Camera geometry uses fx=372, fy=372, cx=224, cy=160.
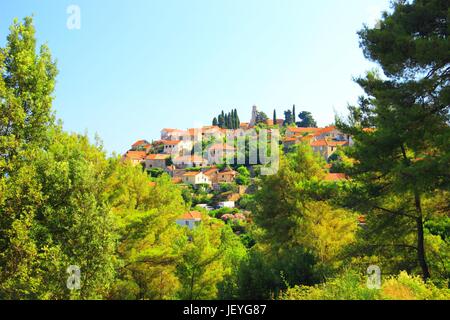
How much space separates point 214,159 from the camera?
110 metres

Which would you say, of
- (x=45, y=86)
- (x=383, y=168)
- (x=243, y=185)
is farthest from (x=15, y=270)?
(x=243, y=185)

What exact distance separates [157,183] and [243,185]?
6221 cm

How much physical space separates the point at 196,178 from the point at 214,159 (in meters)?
19.1

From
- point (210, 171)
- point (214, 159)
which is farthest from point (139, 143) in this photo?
point (210, 171)

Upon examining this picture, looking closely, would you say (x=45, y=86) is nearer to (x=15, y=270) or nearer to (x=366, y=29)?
(x=15, y=270)

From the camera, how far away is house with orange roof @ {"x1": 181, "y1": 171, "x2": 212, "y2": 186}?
303ft

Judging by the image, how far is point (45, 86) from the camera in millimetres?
9586

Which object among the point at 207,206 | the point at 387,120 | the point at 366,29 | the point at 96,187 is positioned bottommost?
the point at 207,206

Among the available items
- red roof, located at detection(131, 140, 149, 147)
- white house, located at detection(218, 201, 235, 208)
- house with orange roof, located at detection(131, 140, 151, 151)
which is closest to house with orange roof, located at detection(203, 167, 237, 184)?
white house, located at detection(218, 201, 235, 208)

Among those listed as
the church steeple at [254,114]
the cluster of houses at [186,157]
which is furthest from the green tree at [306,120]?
the cluster of houses at [186,157]

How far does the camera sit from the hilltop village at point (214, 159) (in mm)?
76938
